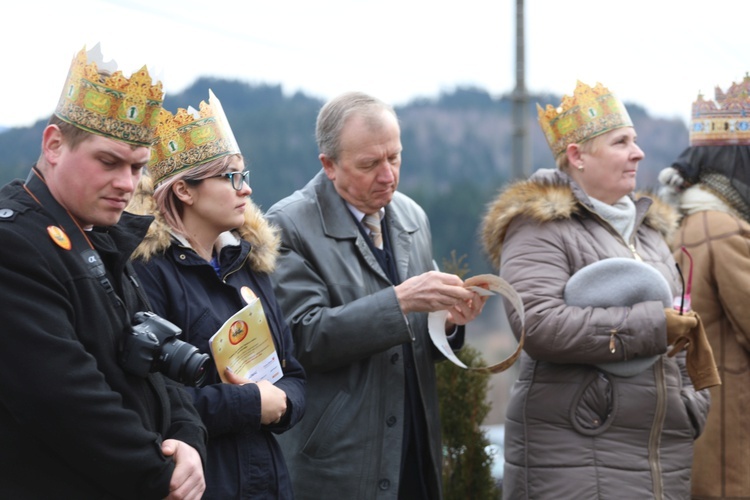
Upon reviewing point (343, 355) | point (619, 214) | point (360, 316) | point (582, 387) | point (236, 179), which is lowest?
point (582, 387)

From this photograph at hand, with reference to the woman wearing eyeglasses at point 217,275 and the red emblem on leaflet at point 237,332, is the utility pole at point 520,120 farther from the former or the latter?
the red emblem on leaflet at point 237,332

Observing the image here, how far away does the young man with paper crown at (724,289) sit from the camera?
15.1ft

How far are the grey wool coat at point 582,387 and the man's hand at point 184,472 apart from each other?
1.64 meters

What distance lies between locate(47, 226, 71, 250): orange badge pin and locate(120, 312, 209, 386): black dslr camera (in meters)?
0.26

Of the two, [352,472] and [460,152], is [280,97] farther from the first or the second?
[352,472]

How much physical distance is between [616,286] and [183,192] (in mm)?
1674

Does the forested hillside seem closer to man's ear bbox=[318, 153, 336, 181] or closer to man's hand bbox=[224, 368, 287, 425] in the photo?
man's ear bbox=[318, 153, 336, 181]

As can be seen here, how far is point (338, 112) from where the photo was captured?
12.9ft

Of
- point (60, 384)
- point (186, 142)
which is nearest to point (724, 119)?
point (186, 142)

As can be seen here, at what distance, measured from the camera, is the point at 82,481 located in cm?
244

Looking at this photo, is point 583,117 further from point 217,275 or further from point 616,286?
point 217,275

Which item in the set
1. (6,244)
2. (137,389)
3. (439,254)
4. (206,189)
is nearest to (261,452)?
(137,389)

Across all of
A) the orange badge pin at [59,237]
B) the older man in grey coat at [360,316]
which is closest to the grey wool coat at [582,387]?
the older man in grey coat at [360,316]

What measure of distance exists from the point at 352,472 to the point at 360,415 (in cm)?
20
